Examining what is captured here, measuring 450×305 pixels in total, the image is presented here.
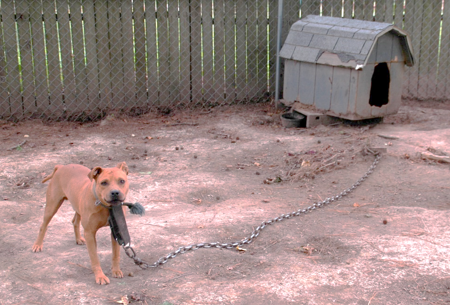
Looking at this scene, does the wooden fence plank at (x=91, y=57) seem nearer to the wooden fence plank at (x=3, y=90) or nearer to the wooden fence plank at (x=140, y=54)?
the wooden fence plank at (x=140, y=54)

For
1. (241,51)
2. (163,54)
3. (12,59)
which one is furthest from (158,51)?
(12,59)

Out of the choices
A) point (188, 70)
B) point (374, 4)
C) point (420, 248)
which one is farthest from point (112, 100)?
point (420, 248)

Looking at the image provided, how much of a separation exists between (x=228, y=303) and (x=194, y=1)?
6294mm

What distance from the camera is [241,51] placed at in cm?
893

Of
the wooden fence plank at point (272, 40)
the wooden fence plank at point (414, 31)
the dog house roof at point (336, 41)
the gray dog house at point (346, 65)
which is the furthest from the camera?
the wooden fence plank at point (414, 31)

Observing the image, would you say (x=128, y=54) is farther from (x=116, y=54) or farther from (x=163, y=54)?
(x=163, y=54)

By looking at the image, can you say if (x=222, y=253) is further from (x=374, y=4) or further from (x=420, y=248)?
(x=374, y=4)

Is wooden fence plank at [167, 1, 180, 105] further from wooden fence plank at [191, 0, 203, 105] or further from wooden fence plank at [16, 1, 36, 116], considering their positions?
wooden fence plank at [16, 1, 36, 116]

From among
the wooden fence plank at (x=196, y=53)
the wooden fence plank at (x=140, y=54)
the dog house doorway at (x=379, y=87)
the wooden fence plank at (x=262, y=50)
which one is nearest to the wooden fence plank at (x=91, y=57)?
the wooden fence plank at (x=140, y=54)

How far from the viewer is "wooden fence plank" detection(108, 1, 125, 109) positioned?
26.5ft

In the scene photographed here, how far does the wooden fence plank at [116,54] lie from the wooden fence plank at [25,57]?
121 cm

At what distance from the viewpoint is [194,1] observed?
8.48m

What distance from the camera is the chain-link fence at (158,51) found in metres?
7.79

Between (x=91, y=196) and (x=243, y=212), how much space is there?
1.82 m
